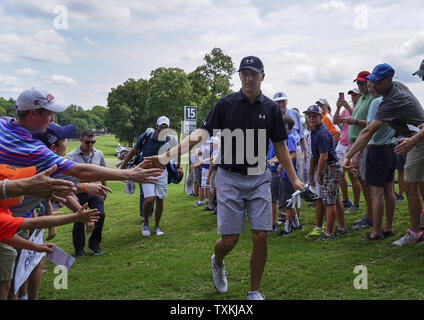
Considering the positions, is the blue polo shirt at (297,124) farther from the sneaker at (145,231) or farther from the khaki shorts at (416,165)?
the sneaker at (145,231)

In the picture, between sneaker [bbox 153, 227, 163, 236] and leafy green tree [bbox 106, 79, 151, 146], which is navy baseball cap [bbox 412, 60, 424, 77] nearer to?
sneaker [bbox 153, 227, 163, 236]

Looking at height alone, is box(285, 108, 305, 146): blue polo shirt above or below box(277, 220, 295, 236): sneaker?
above

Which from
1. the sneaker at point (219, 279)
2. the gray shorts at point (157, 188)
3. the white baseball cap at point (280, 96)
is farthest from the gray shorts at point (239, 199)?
the gray shorts at point (157, 188)

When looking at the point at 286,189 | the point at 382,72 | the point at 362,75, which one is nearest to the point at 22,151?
the point at 382,72

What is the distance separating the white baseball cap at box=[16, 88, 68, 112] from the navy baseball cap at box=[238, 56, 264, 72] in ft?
6.81

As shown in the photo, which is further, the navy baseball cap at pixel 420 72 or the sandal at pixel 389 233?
the sandal at pixel 389 233

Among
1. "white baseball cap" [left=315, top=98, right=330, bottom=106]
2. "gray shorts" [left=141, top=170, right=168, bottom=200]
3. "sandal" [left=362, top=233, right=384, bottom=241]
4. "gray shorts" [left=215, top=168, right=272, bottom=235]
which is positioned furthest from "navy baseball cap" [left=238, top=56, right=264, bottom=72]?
"white baseball cap" [left=315, top=98, right=330, bottom=106]

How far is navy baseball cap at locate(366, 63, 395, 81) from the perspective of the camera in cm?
546

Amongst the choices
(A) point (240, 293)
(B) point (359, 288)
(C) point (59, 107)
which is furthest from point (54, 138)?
(B) point (359, 288)

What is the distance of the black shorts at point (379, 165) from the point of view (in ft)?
20.3

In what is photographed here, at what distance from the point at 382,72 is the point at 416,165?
1419mm

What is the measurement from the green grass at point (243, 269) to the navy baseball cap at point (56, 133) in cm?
207

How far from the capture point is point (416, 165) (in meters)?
5.48
